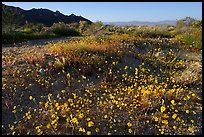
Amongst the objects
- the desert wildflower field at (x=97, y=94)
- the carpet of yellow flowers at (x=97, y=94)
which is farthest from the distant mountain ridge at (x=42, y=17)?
the carpet of yellow flowers at (x=97, y=94)

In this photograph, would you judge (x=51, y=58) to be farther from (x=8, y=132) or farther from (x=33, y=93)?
(x=8, y=132)

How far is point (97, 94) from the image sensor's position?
20.5 feet

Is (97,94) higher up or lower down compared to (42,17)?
higher up

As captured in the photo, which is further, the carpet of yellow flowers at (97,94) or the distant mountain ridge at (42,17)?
the distant mountain ridge at (42,17)

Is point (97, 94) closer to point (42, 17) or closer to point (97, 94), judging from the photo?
point (97, 94)

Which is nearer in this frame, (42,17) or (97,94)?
(97,94)

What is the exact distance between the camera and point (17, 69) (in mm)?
7164

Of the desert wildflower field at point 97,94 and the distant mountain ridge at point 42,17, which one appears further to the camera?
the distant mountain ridge at point 42,17

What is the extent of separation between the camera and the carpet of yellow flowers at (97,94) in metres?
4.99

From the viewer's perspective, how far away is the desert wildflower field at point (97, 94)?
4.98m

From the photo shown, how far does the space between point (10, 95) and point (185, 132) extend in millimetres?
3451

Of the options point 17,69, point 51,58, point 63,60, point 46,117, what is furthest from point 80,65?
point 46,117

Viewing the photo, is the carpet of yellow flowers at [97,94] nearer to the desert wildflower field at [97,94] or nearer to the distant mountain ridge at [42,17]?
the desert wildflower field at [97,94]

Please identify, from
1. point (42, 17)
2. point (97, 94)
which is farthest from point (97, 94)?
point (42, 17)
